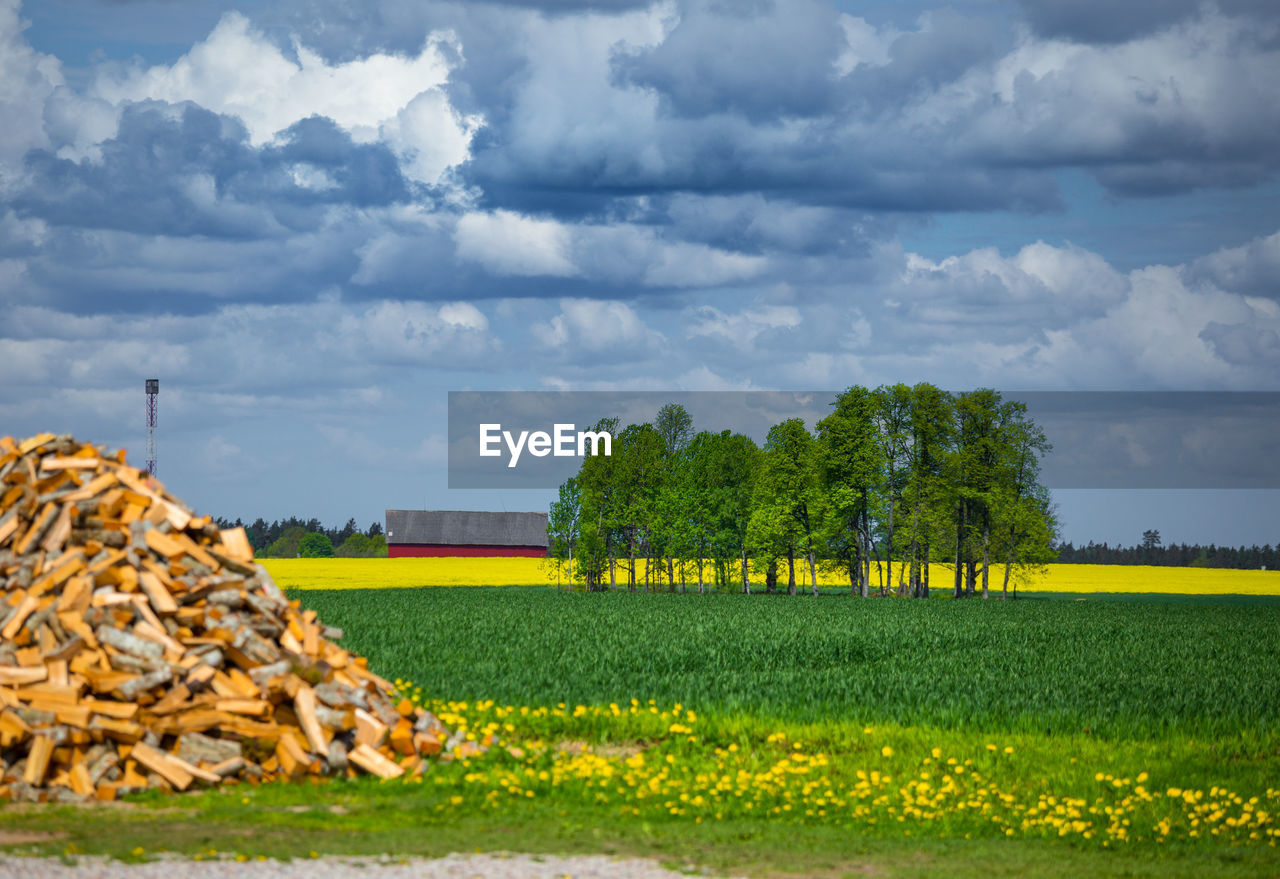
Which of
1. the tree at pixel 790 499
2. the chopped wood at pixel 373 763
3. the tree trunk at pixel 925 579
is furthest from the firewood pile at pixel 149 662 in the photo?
the tree at pixel 790 499

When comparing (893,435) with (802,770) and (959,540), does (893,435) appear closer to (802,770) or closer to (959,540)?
(959,540)

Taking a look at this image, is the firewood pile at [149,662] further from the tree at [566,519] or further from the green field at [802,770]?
the tree at [566,519]

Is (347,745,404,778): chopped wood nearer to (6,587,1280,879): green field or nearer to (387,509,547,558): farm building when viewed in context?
(6,587,1280,879): green field

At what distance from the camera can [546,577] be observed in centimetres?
Answer: 10362

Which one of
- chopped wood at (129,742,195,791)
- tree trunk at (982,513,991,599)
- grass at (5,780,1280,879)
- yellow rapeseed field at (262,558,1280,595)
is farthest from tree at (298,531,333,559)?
grass at (5,780,1280,879)

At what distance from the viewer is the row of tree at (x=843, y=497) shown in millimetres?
79562

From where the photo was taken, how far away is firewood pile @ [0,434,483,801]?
13.1 meters

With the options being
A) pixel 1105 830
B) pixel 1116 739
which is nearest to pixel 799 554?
pixel 1116 739

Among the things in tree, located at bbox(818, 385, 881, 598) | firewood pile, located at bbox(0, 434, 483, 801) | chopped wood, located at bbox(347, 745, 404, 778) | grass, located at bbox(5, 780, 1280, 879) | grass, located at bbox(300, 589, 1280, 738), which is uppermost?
tree, located at bbox(818, 385, 881, 598)

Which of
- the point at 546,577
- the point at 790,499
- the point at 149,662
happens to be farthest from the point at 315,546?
Result: the point at 149,662

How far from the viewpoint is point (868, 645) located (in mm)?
35938

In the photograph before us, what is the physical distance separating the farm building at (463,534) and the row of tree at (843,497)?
41642mm

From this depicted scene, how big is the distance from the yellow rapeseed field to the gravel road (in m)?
73.7

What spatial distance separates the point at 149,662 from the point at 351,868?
4741mm
